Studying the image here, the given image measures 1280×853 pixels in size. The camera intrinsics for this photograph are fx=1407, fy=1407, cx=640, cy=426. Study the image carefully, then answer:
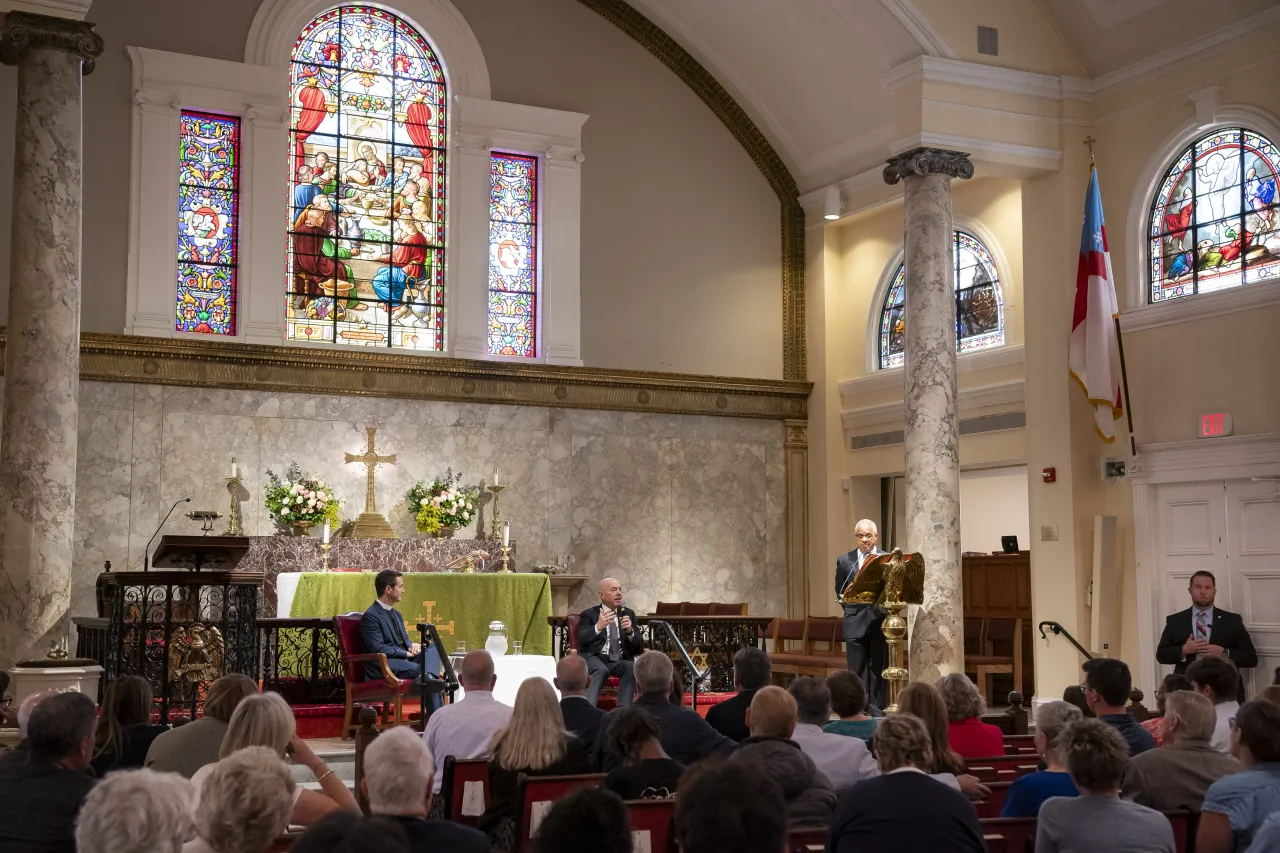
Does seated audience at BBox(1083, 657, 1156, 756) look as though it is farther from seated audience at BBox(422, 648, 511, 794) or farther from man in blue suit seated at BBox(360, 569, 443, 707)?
man in blue suit seated at BBox(360, 569, 443, 707)

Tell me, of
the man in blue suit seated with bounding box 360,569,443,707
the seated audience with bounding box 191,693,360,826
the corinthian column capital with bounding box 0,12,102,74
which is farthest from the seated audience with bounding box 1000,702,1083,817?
the corinthian column capital with bounding box 0,12,102,74

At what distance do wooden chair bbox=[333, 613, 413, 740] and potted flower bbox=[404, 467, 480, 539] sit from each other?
471 cm

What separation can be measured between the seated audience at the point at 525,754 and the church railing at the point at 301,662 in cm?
567

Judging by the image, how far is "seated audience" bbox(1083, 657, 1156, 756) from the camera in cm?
599

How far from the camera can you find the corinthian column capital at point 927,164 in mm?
13547

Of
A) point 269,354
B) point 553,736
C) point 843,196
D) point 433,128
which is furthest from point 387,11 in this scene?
point 553,736

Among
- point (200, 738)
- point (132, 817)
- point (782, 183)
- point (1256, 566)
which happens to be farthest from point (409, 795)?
point (782, 183)

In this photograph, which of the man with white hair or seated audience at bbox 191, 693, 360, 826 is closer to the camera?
the man with white hair

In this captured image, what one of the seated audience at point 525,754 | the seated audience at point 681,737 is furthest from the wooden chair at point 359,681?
the seated audience at point 525,754

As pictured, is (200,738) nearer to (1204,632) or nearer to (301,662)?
(301,662)

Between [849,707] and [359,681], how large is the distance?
524cm

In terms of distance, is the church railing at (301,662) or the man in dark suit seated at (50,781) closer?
the man in dark suit seated at (50,781)

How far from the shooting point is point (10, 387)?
1027cm

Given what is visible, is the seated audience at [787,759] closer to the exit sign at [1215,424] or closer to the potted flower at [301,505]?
the exit sign at [1215,424]
